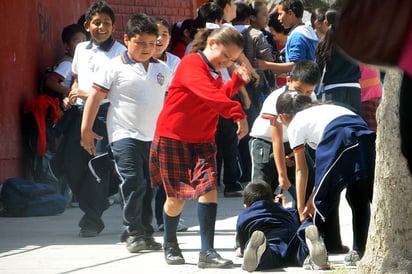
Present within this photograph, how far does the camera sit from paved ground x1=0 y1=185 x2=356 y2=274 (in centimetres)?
711

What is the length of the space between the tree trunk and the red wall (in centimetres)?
573

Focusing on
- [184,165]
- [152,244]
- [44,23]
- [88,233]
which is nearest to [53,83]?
[44,23]

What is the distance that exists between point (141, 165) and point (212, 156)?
2.87 feet

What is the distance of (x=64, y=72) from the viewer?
11.3 m

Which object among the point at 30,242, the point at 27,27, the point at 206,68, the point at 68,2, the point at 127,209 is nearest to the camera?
the point at 206,68

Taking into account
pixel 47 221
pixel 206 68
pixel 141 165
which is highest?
pixel 206 68

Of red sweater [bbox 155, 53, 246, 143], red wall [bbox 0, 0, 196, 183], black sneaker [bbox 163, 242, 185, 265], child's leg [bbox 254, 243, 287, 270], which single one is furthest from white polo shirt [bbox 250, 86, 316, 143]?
red wall [bbox 0, 0, 196, 183]

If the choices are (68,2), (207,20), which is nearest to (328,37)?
(207,20)

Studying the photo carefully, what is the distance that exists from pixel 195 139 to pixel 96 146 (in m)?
1.98

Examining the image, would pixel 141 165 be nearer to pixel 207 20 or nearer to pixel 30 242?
pixel 30 242

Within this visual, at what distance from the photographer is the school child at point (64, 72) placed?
1119cm

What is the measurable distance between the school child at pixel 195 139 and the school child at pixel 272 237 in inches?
11.2

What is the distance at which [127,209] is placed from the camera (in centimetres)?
785

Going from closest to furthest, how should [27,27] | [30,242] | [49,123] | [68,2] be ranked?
[30,242], [49,123], [27,27], [68,2]
